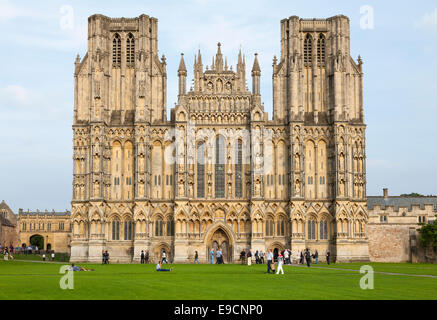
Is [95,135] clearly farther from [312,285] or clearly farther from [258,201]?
[312,285]

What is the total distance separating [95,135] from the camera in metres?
69.8

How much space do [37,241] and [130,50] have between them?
255 ft

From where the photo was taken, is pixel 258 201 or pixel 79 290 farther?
pixel 258 201

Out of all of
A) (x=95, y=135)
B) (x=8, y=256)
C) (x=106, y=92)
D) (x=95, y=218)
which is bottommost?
(x=8, y=256)

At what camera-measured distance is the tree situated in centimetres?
7075

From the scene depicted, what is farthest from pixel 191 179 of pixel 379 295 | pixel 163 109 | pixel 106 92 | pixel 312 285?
pixel 379 295

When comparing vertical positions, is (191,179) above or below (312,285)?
above

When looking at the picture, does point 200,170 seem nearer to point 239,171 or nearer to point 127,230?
point 239,171

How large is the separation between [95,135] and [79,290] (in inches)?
1799

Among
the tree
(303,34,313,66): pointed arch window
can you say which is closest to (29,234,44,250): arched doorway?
(303,34,313,66): pointed arch window

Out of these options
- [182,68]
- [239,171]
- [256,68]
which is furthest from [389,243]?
[182,68]

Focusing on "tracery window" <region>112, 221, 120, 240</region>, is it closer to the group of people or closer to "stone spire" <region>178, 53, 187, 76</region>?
the group of people

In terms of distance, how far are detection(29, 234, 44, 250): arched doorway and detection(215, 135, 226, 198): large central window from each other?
259 ft
